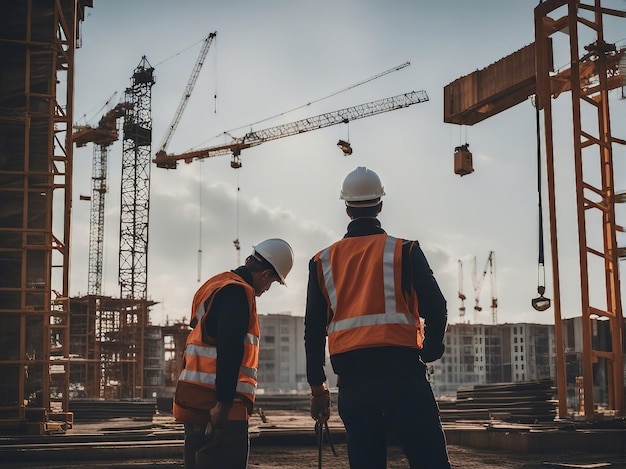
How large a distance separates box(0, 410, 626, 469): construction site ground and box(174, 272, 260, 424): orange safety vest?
428 centimetres

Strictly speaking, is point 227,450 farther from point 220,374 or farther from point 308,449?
point 308,449

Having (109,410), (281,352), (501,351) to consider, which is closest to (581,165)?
(109,410)

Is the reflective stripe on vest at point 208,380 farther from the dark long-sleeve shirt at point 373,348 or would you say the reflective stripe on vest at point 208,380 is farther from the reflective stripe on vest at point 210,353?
the dark long-sleeve shirt at point 373,348

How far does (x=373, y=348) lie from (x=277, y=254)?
116 centimetres

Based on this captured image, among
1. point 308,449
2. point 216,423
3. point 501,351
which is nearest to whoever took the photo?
point 216,423

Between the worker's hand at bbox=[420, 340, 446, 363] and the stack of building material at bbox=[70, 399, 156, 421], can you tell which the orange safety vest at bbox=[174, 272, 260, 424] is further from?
the stack of building material at bbox=[70, 399, 156, 421]

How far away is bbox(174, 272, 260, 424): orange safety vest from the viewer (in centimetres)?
427

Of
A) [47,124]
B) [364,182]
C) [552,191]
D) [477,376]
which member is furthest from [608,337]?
[477,376]

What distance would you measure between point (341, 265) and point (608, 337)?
15.1 m

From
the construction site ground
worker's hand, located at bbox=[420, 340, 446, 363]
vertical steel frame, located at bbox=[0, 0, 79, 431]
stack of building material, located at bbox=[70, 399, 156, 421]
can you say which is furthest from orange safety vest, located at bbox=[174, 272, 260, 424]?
stack of building material, located at bbox=[70, 399, 156, 421]

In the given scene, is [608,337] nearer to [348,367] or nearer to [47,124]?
[47,124]

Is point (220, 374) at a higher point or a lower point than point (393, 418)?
higher

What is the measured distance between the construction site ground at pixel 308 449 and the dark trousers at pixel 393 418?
5.22 metres

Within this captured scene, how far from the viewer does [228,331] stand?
4156 mm
